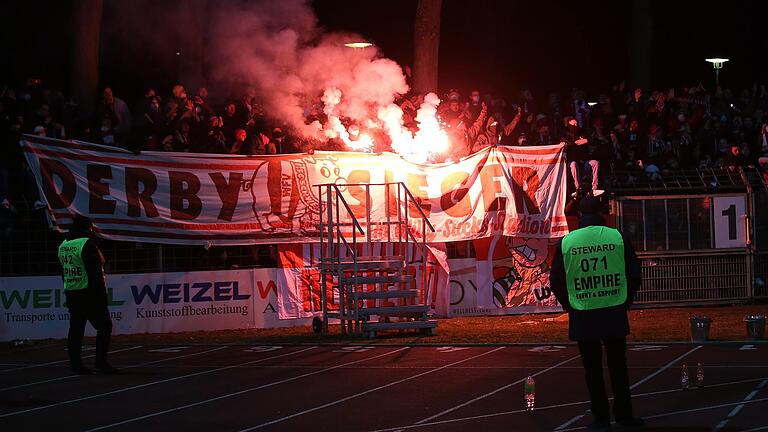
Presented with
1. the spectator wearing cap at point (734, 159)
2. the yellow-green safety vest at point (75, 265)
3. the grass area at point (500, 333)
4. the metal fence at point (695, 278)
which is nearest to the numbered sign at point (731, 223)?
the metal fence at point (695, 278)

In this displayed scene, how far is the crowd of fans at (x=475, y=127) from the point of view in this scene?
21.5 m

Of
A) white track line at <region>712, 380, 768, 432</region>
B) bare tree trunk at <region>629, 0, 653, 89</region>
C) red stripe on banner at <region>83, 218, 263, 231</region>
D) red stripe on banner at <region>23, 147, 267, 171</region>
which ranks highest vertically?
bare tree trunk at <region>629, 0, 653, 89</region>

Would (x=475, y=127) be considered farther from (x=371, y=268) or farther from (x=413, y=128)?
(x=371, y=268)

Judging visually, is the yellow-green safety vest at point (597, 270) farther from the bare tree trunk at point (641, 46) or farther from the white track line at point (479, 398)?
the bare tree trunk at point (641, 46)

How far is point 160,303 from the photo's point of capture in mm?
20922

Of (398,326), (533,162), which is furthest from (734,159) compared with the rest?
(398,326)

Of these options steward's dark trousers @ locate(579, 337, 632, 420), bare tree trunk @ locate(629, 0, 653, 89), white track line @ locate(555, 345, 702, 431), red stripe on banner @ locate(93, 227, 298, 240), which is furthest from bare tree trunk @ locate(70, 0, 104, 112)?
steward's dark trousers @ locate(579, 337, 632, 420)

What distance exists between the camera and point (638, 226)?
77.5 feet

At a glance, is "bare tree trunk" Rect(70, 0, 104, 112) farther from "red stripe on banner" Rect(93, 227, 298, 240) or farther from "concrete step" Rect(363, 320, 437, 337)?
"concrete step" Rect(363, 320, 437, 337)

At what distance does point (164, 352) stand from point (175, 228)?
3237 mm

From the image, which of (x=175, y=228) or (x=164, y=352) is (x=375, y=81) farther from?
(x=164, y=352)

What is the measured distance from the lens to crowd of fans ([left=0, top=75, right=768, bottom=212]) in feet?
70.4

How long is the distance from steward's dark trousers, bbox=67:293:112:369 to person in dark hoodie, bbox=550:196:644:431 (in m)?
7.37

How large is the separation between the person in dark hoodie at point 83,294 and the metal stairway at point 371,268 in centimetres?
440
